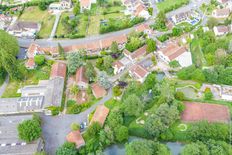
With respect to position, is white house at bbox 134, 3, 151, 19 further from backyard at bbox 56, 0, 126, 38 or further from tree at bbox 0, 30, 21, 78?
tree at bbox 0, 30, 21, 78

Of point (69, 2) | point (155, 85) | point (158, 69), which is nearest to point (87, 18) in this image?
point (69, 2)

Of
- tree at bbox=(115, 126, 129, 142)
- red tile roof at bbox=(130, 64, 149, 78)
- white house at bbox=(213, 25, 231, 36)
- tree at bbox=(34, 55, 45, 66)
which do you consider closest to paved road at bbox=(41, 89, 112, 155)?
tree at bbox=(115, 126, 129, 142)

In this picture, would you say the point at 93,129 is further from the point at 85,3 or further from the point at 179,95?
the point at 85,3

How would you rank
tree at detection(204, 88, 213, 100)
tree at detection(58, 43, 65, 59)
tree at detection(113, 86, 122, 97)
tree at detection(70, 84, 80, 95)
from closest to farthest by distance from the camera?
tree at detection(204, 88, 213, 100)
tree at detection(113, 86, 122, 97)
tree at detection(70, 84, 80, 95)
tree at detection(58, 43, 65, 59)

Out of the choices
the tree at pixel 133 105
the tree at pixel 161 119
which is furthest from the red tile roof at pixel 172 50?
the tree at pixel 133 105

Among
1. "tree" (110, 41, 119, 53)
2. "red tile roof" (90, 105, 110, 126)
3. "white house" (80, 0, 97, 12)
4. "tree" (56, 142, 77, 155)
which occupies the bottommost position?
"tree" (56, 142, 77, 155)

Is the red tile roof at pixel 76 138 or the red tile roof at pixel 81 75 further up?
the red tile roof at pixel 81 75

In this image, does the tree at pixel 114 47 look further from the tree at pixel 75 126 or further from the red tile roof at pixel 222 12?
the red tile roof at pixel 222 12
